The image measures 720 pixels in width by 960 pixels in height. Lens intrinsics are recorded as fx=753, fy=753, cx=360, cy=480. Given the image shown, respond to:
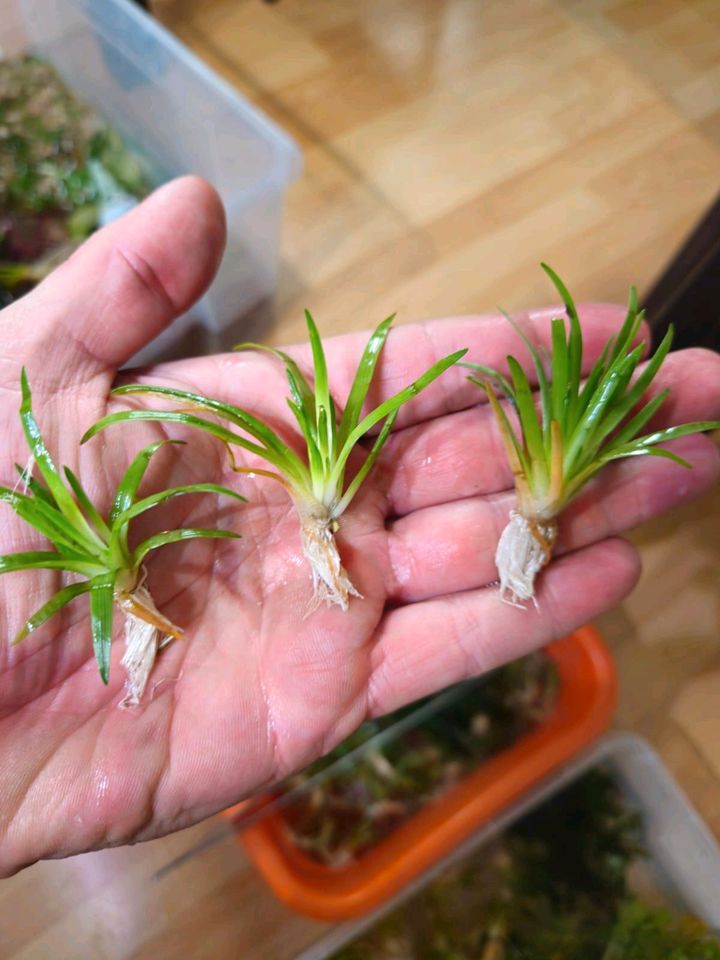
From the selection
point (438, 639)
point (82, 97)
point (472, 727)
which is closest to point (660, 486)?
point (438, 639)

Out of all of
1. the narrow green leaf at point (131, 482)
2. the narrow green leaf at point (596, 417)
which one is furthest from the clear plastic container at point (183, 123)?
the narrow green leaf at point (596, 417)

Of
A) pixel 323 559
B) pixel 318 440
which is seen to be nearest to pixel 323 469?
pixel 318 440

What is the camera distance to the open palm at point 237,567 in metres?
1.19

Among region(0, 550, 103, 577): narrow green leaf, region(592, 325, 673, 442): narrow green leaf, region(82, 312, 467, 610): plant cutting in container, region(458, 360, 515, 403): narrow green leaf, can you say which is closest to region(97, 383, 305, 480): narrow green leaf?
region(82, 312, 467, 610): plant cutting in container

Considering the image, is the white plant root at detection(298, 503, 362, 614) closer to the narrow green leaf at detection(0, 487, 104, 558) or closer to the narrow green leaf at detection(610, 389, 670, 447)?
the narrow green leaf at detection(0, 487, 104, 558)

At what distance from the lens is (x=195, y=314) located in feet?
6.88

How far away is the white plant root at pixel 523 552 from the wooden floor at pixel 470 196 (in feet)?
2.48

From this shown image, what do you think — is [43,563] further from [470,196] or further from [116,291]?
[470,196]

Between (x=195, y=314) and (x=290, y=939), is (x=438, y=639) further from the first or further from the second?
(x=195, y=314)

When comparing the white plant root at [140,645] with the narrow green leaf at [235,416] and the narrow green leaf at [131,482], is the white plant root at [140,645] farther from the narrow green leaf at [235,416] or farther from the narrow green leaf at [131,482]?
the narrow green leaf at [235,416]

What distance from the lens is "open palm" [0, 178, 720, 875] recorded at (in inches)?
46.9

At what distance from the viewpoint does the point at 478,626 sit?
4.60 feet

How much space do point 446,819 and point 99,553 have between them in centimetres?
99

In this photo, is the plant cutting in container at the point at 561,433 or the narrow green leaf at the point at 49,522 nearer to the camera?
the narrow green leaf at the point at 49,522
